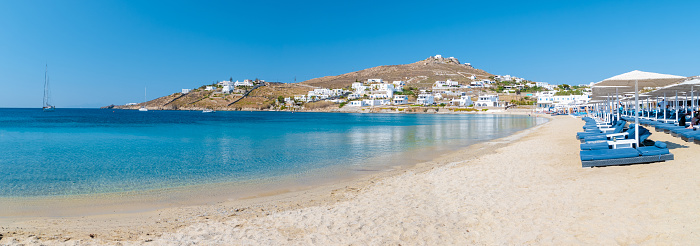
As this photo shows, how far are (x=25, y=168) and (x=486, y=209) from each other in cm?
1565

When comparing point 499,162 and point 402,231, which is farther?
point 499,162

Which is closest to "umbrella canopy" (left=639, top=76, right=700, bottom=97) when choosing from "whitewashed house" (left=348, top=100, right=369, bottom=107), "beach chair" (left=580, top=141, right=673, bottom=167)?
"beach chair" (left=580, top=141, right=673, bottom=167)

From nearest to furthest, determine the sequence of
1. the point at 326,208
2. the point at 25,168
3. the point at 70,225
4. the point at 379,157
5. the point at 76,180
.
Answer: the point at 70,225 → the point at 326,208 → the point at 76,180 → the point at 25,168 → the point at 379,157

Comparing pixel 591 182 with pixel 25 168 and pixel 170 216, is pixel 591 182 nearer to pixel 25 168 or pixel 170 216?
pixel 170 216

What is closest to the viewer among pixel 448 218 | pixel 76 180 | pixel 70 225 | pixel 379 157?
pixel 448 218

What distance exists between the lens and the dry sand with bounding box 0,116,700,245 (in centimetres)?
473

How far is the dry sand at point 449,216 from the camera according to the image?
15.5 feet

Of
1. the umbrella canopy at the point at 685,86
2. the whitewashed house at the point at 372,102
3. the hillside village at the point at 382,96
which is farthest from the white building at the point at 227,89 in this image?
the umbrella canopy at the point at 685,86

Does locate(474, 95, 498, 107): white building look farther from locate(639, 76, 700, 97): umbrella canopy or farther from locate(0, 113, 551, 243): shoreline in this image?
locate(0, 113, 551, 243): shoreline

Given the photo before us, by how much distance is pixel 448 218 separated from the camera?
18.6 feet

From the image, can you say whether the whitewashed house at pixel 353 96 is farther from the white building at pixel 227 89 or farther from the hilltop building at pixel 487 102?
the white building at pixel 227 89

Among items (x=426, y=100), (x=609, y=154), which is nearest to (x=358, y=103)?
(x=426, y=100)

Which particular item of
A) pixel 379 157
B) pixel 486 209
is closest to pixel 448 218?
pixel 486 209

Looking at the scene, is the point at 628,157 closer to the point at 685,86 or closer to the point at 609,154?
the point at 609,154
